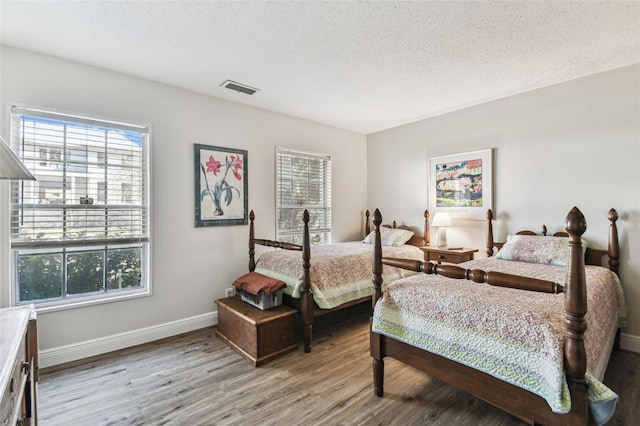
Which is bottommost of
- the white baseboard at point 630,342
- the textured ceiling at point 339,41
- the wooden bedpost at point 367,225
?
the white baseboard at point 630,342

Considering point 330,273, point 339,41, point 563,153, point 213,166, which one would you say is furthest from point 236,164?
point 563,153

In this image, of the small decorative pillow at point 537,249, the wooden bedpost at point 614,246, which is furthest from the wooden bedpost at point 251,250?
the wooden bedpost at point 614,246

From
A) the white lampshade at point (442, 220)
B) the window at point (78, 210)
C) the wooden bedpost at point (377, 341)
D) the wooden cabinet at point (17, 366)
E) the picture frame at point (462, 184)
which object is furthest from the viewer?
the white lampshade at point (442, 220)

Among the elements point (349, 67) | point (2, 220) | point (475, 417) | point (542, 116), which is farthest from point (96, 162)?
point (542, 116)

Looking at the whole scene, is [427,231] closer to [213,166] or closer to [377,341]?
[377,341]

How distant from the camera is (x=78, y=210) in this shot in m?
2.62

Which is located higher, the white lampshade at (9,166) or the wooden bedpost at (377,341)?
the white lampshade at (9,166)

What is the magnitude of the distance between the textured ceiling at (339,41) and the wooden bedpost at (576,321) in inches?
62.9

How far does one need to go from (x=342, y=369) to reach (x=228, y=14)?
274 cm

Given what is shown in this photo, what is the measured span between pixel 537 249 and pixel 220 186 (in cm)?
336

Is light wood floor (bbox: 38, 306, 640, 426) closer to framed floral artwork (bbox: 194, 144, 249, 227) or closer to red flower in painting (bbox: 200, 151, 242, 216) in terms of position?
framed floral artwork (bbox: 194, 144, 249, 227)

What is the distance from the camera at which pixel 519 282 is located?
1437mm

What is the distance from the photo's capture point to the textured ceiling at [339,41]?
1937mm

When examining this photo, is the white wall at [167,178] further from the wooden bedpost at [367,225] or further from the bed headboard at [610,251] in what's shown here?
the bed headboard at [610,251]
